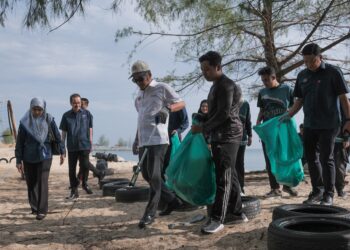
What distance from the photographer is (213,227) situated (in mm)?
4324

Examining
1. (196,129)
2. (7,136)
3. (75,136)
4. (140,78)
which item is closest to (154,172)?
(196,129)

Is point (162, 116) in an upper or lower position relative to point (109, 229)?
upper

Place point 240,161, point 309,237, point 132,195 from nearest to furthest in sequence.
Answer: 1. point 309,237
2. point 240,161
3. point 132,195

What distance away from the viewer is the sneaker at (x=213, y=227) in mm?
4305

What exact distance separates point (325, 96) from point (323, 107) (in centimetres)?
12

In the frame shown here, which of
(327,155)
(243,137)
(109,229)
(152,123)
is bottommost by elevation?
(109,229)

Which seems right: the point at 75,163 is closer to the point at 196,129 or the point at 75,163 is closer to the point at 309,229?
the point at 196,129

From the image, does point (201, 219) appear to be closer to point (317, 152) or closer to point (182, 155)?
point (182, 155)

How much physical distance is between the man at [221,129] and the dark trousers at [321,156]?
3.32ft

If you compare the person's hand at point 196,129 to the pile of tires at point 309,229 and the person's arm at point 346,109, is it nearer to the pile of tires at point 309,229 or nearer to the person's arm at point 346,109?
the pile of tires at point 309,229

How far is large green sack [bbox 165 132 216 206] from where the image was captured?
446 centimetres

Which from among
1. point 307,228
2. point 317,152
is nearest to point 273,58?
point 317,152

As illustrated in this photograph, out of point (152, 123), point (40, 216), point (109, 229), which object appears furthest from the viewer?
point (40, 216)

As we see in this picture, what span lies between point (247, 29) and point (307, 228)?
20.0ft
